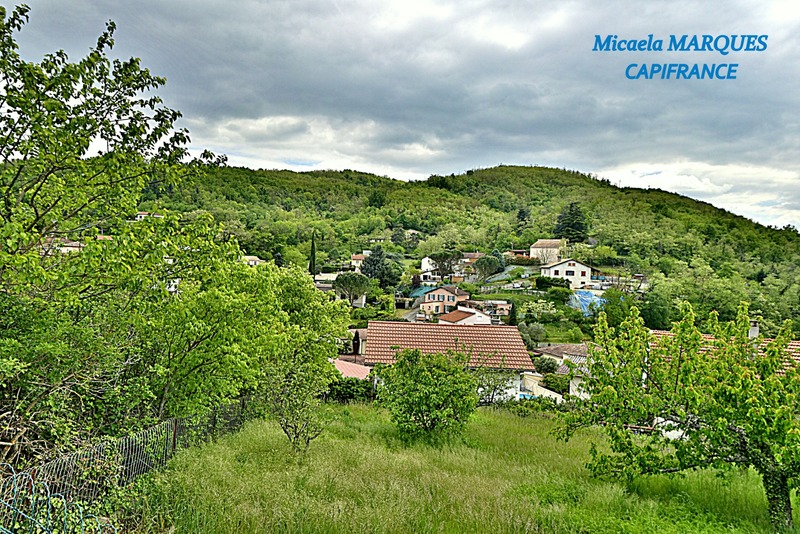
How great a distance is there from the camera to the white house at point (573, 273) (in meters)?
61.9

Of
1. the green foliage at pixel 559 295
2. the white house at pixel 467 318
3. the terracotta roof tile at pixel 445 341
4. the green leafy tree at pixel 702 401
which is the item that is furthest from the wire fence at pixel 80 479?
the green foliage at pixel 559 295

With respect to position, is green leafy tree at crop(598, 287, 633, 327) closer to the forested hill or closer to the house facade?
the forested hill

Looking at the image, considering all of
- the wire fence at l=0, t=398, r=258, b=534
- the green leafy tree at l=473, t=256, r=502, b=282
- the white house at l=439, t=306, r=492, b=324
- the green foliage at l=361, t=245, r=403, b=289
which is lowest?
the white house at l=439, t=306, r=492, b=324

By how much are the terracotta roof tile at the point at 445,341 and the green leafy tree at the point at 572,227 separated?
70.0 m

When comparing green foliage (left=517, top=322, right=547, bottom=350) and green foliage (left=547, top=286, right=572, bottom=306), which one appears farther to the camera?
green foliage (left=547, top=286, right=572, bottom=306)

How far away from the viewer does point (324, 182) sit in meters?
137

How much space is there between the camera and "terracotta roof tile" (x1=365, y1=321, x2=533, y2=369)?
1933 cm

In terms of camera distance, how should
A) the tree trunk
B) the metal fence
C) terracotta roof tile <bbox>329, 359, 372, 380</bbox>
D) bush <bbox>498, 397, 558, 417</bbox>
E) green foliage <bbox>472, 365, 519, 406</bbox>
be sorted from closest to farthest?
the metal fence, the tree trunk, green foliage <bbox>472, 365, 519, 406</bbox>, bush <bbox>498, 397, 558, 417</bbox>, terracotta roof tile <bbox>329, 359, 372, 380</bbox>

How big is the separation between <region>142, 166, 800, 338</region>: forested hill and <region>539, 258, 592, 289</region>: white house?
840 centimetres

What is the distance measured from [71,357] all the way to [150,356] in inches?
72.1

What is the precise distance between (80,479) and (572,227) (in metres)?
90.3

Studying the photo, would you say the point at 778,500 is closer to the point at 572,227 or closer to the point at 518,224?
the point at 572,227

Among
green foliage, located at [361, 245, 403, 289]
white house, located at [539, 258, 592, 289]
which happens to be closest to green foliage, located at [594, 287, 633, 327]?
white house, located at [539, 258, 592, 289]

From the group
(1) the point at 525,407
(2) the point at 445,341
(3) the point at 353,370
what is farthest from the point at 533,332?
(1) the point at 525,407
